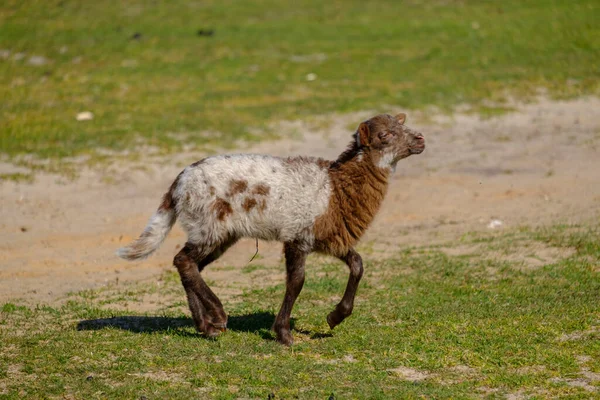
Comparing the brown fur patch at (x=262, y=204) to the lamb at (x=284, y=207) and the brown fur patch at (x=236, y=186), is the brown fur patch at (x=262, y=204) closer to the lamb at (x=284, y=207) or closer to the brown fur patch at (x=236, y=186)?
the lamb at (x=284, y=207)

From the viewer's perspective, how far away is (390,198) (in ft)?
45.5

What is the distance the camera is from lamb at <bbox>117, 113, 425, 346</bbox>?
8312mm

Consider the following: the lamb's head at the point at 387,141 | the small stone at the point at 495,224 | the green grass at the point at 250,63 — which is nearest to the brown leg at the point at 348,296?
the lamb's head at the point at 387,141

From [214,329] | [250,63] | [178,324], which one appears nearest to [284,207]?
[214,329]

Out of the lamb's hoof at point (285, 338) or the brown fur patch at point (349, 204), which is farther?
the brown fur patch at point (349, 204)

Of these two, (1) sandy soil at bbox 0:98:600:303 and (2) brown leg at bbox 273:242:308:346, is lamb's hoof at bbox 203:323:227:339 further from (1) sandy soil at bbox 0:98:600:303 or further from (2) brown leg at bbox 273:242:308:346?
(1) sandy soil at bbox 0:98:600:303

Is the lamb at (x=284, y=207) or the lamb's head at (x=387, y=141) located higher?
the lamb's head at (x=387, y=141)

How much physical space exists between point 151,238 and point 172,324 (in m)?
0.93

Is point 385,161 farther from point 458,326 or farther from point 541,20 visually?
point 541,20

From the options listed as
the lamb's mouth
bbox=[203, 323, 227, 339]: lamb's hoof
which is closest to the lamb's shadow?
bbox=[203, 323, 227, 339]: lamb's hoof

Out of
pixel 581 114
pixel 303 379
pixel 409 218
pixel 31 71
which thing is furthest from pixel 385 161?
pixel 31 71

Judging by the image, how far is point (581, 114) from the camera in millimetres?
17969

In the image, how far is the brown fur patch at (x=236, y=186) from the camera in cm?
830

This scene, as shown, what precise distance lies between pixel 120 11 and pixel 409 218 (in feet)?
50.0
